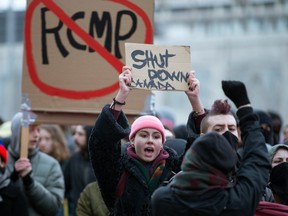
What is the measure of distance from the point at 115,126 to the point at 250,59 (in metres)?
60.0

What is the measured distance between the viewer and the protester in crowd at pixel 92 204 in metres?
8.76

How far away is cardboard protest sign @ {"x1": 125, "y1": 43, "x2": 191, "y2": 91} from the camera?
691 cm

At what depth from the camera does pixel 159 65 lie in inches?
277

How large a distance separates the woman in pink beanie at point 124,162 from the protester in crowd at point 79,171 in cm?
361

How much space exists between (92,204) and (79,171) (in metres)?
2.01

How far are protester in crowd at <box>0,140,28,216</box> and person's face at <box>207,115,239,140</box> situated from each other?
2.40 m

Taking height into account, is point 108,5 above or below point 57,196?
above

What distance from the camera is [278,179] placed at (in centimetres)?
691

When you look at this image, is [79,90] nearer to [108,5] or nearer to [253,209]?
[108,5]

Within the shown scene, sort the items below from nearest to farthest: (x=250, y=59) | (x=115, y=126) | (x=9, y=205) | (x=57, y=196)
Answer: (x=115, y=126), (x=9, y=205), (x=57, y=196), (x=250, y=59)

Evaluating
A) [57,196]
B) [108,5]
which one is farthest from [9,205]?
[108,5]

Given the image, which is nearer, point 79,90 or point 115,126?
point 115,126

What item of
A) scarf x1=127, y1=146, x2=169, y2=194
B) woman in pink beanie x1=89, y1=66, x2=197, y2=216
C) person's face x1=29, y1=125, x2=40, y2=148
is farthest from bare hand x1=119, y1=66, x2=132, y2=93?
person's face x1=29, y1=125, x2=40, y2=148

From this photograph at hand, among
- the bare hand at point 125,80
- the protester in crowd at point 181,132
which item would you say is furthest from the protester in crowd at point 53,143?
the bare hand at point 125,80
